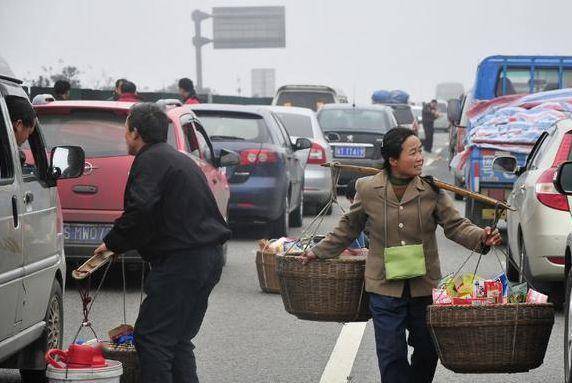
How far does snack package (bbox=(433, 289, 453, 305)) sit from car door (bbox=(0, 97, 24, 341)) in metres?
2.02

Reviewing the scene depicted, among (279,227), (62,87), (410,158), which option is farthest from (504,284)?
(62,87)

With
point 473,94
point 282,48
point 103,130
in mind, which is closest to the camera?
point 103,130

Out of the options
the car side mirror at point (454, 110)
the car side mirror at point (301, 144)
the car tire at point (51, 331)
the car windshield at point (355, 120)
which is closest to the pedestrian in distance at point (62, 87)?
the car side mirror at point (301, 144)

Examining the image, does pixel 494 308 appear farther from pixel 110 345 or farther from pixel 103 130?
pixel 103 130

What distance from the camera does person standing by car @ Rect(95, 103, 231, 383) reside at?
24.0 feet

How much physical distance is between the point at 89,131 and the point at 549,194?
12.4 ft

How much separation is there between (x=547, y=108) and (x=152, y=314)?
1232 centimetres

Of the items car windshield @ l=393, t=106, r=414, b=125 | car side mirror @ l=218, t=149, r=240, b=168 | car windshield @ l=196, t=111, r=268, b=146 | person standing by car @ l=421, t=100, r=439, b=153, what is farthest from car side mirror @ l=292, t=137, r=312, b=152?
person standing by car @ l=421, t=100, r=439, b=153

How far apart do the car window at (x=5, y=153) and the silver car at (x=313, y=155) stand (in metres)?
14.0

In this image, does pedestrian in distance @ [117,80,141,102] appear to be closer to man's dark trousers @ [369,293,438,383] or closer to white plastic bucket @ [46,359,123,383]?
man's dark trousers @ [369,293,438,383]

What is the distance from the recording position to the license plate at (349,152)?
2627 centimetres

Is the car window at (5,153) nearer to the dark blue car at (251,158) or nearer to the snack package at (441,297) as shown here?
the snack package at (441,297)

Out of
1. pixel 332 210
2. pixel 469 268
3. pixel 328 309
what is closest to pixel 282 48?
pixel 332 210

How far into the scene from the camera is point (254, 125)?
18.2m
